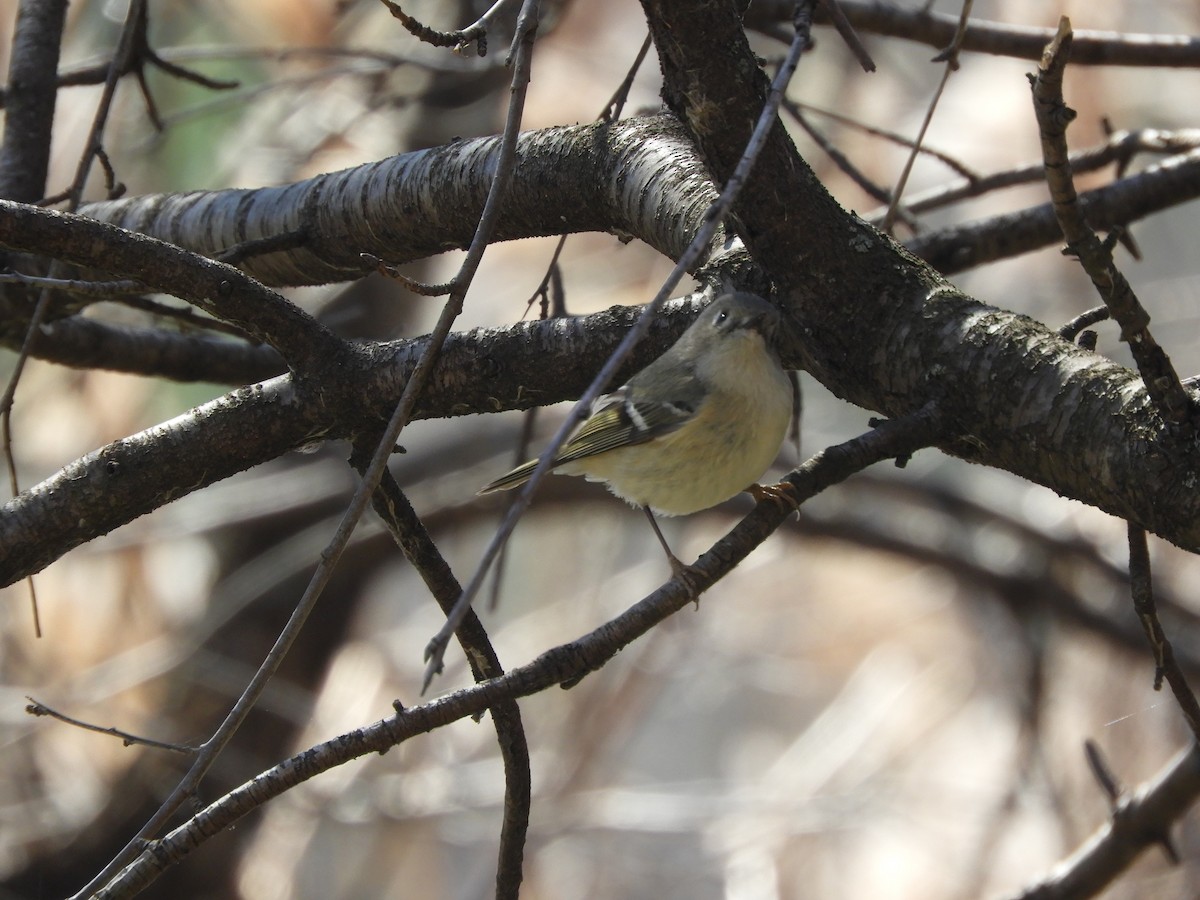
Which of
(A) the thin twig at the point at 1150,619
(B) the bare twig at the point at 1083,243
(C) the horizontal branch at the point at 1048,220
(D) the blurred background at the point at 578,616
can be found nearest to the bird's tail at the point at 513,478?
(C) the horizontal branch at the point at 1048,220

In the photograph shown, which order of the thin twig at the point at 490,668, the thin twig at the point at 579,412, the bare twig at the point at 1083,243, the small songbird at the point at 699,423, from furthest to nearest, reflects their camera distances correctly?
the small songbird at the point at 699,423
the thin twig at the point at 490,668
the bare twig at the point at 1083,243
the thin twig at the point at 579,412

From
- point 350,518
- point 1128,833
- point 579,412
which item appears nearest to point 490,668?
point 350,518

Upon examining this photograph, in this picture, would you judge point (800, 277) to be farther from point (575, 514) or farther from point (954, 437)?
point (575, 514)

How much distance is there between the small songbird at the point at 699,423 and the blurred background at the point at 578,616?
1.73 metres

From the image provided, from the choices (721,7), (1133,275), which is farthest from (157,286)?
(1133,275)

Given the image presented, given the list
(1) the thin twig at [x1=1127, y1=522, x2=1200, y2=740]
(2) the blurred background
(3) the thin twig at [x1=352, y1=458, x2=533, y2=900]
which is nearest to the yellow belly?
(3) the thin twig at [x1=352, y1=458, x2=533, y2=900]

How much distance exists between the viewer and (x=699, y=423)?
2125 millimetres

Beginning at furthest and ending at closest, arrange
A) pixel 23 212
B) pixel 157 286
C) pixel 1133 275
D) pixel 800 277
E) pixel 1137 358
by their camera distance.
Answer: pixel 1133 275, pixel 800 277, pixel 157 286, pixel 23 212, pixel 1137 358

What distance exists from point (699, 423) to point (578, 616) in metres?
3.10

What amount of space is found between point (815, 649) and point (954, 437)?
13.2ft

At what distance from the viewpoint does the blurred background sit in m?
4.14

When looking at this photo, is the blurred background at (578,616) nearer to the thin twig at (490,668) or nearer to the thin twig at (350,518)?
the thin twig at (490,668)

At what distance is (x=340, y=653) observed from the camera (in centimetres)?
466

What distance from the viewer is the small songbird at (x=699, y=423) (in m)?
1.99
